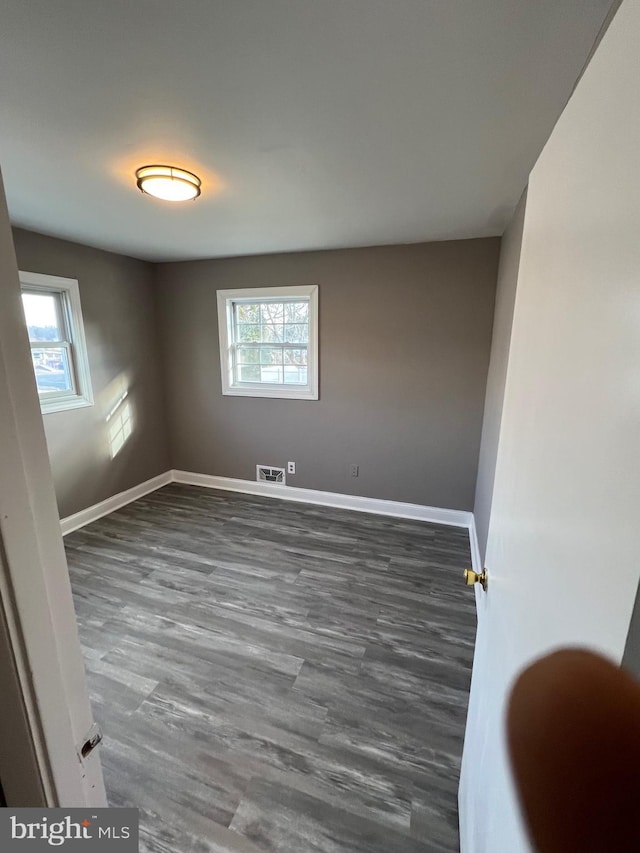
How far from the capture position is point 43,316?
283cm

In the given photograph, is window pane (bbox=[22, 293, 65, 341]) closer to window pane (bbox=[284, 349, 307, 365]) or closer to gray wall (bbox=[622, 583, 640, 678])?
window pane (bbox=[284, 349, 307, 365])

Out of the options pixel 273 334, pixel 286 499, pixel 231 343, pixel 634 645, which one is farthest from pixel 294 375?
pixel 634 645

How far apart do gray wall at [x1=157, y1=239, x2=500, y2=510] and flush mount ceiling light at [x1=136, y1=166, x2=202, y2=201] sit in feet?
5.15

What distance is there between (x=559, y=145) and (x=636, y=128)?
1.13 ft

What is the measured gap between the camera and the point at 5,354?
483mm

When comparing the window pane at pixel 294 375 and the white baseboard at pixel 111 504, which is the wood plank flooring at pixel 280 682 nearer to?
the white baseboard at pixel 111 504

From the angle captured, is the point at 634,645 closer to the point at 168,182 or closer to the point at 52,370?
the point at 168,182

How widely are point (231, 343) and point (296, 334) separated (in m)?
0.71

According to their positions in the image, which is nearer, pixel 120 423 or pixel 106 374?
pixel 106 374
